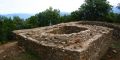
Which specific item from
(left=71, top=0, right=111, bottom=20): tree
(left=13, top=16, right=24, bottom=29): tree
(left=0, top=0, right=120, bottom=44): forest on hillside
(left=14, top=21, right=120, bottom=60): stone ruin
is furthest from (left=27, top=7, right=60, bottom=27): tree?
(left=14, top=21, right=120, bottom=60): stone ruin

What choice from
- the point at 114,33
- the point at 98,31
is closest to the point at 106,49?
the point at 98,31

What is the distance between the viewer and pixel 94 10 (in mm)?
16047

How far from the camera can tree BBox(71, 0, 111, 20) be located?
626 inches

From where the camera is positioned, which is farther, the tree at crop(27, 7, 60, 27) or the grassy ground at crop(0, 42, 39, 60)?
the tree at crop(27, 7, 60, 27)

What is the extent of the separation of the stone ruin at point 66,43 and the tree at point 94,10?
3.41 meters

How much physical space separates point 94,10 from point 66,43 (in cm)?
691

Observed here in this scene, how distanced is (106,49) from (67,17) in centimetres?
493

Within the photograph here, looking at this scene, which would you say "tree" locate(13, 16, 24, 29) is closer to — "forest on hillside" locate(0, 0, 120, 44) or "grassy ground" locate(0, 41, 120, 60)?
"forest on hillside" locate(0, 0, 120, 44)

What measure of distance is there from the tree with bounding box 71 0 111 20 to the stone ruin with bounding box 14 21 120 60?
341 cm

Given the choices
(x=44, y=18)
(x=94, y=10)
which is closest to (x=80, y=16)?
(x=94, y=10)

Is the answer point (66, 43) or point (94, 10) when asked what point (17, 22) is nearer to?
point (94, 10)

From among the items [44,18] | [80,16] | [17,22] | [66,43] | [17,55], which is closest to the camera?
[66,43]

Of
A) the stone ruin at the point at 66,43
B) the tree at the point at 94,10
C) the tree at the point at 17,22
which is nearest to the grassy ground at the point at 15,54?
the stone ruin at the point at 66,43

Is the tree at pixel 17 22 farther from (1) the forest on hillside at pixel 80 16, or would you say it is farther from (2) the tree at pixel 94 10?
(2) the tree at pixel 94 10
